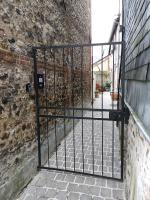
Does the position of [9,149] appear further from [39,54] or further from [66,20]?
[66,20]

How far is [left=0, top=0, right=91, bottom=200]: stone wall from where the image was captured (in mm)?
2318

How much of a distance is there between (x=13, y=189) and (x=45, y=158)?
1141 millimetres

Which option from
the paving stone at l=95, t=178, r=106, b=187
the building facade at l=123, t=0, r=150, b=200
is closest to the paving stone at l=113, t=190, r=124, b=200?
the paving stone at l=95, t=178, r=106, b=187

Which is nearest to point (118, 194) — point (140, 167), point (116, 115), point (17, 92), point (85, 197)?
point (85, 197)

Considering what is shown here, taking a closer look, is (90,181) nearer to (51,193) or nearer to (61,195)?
(61,195)

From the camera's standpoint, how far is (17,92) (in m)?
2.63

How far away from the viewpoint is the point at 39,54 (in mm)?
3375

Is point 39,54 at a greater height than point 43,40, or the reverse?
point 43,40

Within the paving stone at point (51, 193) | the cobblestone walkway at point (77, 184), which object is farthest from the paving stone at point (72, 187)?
the paving stone at point (51, 193)

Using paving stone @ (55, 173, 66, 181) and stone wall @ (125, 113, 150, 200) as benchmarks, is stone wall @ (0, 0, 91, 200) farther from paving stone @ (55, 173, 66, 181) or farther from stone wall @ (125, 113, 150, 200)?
stone wall @ (125, 113, 150, 200)

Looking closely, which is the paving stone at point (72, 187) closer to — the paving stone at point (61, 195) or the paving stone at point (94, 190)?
the paving stone at point (61, 195)

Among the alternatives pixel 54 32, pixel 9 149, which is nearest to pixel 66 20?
pixel 54 32

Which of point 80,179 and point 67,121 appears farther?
point 67,121

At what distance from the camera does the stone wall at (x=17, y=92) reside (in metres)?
2.32
